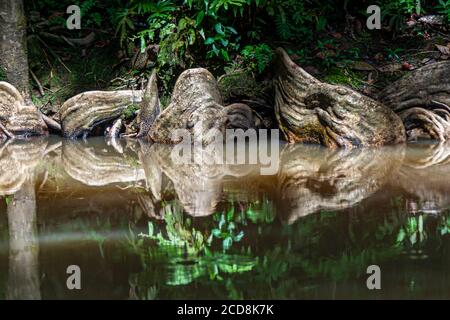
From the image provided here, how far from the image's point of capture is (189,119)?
780cm

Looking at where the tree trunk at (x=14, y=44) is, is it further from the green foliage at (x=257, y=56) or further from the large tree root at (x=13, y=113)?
the green foliage at (x=257, y=56)

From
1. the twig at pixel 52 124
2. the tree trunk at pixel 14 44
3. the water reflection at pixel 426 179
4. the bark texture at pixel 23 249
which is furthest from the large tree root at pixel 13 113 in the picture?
the water reflection at pixel 426 179

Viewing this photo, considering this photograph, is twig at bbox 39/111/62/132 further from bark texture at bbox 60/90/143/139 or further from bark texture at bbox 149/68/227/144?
bark texture at bbox 149/68/227/144

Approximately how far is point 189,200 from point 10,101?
5.74 m

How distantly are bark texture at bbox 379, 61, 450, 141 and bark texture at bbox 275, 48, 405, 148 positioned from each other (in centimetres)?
55

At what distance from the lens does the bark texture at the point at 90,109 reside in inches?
348

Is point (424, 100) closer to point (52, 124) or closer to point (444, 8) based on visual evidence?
point (444, 8)

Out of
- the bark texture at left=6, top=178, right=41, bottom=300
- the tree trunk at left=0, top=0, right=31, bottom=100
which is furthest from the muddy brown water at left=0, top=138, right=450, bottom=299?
the tree trunk at left=0, top=0, right=31, bottom=100

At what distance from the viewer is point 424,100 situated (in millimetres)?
7742

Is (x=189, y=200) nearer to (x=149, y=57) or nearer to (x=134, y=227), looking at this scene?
(x=134, y=227)

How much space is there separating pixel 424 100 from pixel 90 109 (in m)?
4.80

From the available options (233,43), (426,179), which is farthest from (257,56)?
(426,179)

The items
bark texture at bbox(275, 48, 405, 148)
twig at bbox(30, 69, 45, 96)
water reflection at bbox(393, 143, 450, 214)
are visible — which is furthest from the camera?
twig at bbox(30, 69, 45, 96)

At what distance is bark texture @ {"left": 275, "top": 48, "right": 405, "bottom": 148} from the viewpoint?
23.3ft
